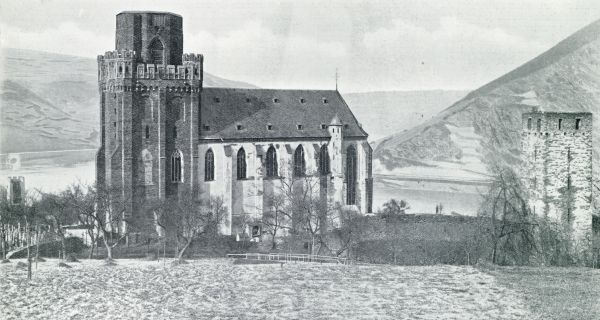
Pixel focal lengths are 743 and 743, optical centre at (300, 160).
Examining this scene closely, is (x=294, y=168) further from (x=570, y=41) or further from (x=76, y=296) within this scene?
(x=570, y=41)

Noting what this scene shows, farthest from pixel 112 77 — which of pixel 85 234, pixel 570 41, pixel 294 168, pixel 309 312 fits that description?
pixel 570 41

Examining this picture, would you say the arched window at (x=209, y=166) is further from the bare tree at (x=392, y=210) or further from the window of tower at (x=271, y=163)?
the bare tree at (x=392, y=210)

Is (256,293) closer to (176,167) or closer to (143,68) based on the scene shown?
(176,167)

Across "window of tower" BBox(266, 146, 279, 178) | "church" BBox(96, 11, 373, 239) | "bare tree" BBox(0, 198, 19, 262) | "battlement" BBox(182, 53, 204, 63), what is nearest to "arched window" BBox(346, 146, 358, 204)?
"church" BBox(96, 11, 373, 239)

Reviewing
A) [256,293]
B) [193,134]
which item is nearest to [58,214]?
[193,134]

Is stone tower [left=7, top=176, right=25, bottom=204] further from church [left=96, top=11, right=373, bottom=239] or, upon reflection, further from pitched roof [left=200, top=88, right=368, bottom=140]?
pitched roof [left=200, top=88, right=368, bottom=140]

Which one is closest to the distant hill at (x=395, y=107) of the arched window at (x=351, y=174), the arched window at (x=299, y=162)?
the arched window at (x=351, y=174)
